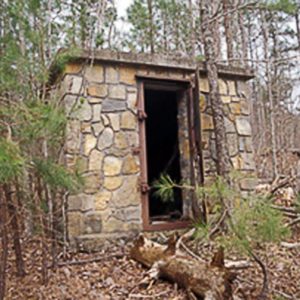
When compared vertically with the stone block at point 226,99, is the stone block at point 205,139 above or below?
below

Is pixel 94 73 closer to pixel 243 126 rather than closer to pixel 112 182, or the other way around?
pixel 112 182

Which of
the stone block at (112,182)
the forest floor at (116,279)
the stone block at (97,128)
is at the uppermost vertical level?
the stone block at (97,128)

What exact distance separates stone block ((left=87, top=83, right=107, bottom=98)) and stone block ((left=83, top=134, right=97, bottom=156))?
43 centimetres

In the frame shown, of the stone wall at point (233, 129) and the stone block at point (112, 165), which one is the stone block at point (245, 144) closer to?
the stone wall at point (233, 129)

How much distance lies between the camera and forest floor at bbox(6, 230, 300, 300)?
3.16m

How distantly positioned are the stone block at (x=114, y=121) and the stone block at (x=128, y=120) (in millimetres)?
46

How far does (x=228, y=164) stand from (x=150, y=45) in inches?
198

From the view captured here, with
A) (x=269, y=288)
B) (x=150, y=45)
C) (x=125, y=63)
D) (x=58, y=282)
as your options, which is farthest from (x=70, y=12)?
(x=150, y=45)

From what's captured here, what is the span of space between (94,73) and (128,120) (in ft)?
1.94

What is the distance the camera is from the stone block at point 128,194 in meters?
4.32

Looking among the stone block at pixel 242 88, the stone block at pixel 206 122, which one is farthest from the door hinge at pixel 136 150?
the stone block at pixel 242 88

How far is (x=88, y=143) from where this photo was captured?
4262 mm

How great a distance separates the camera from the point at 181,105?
4.97 metres

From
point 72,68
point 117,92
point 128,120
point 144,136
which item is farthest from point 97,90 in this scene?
point 144,136
